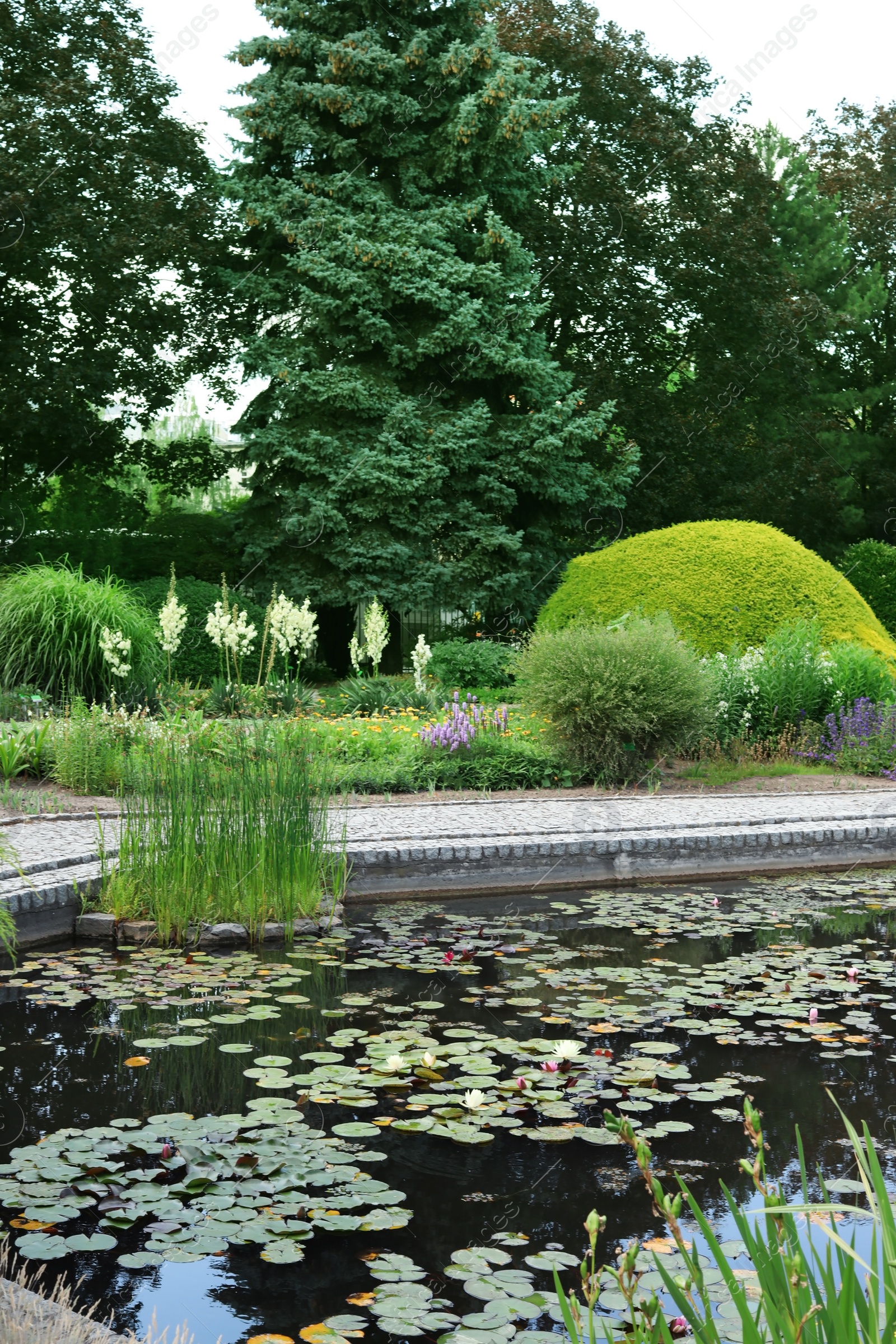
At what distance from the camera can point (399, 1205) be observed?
3.15 metres

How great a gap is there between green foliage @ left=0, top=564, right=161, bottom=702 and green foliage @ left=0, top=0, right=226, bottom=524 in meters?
5.68

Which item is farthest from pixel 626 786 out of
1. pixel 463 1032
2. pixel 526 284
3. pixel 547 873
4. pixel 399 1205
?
pixel 526 284

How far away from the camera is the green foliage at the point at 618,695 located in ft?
31.6

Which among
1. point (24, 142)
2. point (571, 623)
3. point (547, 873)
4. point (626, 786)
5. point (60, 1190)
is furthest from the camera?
point (24, 142)

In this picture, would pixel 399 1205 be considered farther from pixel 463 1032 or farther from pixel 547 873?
pixel 547 873

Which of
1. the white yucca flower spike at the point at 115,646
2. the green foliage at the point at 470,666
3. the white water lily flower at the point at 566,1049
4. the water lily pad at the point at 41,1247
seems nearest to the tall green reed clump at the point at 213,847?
the white water lily flower at the point at 566,1049

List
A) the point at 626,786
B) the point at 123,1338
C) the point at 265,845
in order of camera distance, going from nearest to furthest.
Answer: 1. the point at 123,1338
2. the point at 265,845
3. the point at 626,786

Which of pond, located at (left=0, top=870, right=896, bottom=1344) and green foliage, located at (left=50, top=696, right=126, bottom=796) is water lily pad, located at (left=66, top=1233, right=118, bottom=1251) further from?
green foliage, located at (left=50, top=696, right=126, bottom=796)

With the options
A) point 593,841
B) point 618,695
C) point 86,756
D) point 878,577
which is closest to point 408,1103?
point 593,841

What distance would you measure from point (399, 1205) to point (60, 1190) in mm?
859

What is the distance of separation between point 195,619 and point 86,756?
676 cm

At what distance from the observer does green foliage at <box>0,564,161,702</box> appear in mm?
11461

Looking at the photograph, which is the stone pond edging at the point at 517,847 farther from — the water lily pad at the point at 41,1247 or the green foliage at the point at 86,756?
the water lily pad at the point at 41,1247

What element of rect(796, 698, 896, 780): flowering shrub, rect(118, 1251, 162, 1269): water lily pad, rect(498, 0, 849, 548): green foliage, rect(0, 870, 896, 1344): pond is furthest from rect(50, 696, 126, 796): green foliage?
rect(498, 0, 849, 548): green foliage
